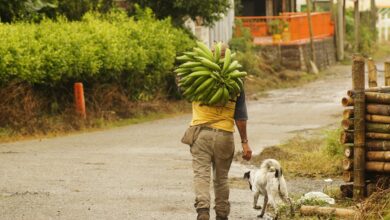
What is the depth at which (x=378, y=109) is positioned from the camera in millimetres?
12227

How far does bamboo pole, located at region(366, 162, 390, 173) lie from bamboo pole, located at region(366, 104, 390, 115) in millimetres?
615

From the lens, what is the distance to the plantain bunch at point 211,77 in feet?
33.3

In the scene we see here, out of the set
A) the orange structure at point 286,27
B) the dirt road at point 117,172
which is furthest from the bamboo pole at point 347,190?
the orange structure at point 286,27

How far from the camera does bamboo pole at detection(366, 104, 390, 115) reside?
1212 cm

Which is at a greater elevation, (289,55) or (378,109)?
(378,109)

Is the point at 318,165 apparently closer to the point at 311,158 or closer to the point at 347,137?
the point at 311,158

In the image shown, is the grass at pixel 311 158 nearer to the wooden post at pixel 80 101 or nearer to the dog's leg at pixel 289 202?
the dog's leg at pixel 289 202

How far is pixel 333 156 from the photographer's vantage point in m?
15.5

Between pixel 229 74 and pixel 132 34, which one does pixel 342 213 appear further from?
pixel 132 34

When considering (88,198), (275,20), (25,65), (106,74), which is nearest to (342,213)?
(88,198)

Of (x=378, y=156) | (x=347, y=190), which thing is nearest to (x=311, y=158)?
(x=347, y=190)

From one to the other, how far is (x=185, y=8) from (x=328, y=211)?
692 inches

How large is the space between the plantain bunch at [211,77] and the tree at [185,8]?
17.5 m

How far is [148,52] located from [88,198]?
12.8 metres
